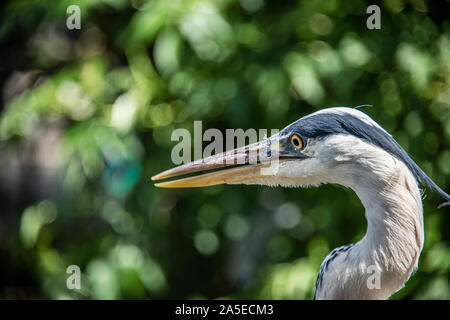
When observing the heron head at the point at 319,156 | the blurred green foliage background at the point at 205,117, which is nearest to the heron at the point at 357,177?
the heron head at the point at 319,156

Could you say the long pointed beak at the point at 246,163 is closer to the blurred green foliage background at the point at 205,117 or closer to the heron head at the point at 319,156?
the heron head at the point at 319,156

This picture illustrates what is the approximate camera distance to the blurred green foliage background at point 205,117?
75.7 inches

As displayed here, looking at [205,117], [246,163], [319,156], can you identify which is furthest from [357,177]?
[205,117]

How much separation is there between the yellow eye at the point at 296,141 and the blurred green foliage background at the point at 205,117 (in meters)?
0.61

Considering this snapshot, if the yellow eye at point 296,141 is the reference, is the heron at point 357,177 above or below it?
below

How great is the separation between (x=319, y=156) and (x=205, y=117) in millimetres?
936

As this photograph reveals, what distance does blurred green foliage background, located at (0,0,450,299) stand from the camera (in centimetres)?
192

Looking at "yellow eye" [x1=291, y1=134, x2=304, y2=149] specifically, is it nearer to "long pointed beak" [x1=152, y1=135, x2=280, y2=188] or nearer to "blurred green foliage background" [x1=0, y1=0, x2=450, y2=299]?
"long pointed beak" [x1=152, y1=135, x2=280, y2=188]

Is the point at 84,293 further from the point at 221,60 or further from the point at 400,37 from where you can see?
the point at 400,37

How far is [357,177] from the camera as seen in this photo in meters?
1.17

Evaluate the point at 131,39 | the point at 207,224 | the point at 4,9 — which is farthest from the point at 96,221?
the point at 4,9

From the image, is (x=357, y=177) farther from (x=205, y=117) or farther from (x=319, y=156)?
(x=205, y=117)

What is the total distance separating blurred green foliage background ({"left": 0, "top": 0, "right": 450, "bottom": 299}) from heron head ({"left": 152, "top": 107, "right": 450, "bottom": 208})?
0.61 m

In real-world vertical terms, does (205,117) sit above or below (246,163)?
above
